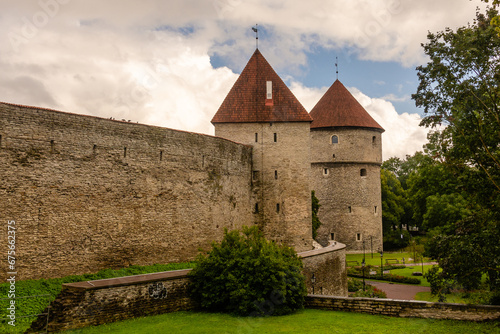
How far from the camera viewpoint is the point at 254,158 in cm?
2391

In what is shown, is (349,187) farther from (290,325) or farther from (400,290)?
(290,325)

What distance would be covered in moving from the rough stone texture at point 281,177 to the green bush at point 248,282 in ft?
31.2

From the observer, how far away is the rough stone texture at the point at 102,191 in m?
13.0

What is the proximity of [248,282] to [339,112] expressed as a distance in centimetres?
2945

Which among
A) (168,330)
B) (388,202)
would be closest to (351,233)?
(388,202)

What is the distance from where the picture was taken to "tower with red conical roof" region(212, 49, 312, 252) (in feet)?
77.2

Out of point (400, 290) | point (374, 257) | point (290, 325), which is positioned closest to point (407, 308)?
point (290, 325)

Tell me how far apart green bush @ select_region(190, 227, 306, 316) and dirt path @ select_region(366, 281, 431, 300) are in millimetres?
11240

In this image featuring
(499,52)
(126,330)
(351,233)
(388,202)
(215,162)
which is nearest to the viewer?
(126,330)

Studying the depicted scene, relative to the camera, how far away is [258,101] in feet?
80.1

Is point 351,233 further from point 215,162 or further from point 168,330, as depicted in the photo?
point 168,330

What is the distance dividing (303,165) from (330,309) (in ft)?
36.5

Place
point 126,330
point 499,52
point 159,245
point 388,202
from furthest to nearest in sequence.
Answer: point 388,202 < point 159,245 < point 499,52 < point 126,330

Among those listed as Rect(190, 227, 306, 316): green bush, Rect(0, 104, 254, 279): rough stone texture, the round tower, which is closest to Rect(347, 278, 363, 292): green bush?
Rect(0, 104, 254, 279): rough stone texture
